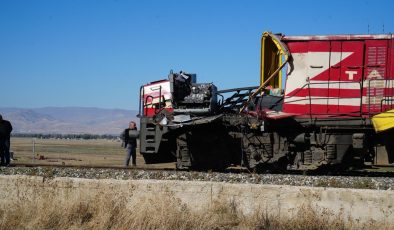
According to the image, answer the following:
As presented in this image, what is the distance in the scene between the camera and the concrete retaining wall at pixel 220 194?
8.21 m

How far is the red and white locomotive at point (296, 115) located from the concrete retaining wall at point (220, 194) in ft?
13.8

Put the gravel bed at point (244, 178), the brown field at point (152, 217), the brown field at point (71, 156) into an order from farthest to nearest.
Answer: the brown field at point (71, 156), the gravel bed at point (244, 178), the brown field at point (152, 217)

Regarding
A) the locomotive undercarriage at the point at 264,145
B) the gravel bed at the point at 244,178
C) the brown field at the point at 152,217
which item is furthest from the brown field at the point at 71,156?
the brown field at the point at 152,217

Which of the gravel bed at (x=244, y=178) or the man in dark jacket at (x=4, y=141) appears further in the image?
the man in dark jacket at (x=4, y=141)

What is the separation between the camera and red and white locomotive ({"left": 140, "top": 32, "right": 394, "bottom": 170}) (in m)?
12.8

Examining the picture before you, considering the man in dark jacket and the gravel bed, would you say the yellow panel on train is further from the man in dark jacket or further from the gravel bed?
the man in dark jacket

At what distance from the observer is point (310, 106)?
43.7 feet

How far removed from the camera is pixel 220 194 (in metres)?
8.91

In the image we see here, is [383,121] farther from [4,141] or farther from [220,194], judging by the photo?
[4,141]

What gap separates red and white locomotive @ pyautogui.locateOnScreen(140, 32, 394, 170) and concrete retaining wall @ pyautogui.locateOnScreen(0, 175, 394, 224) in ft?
13.8

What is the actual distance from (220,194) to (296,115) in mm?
4880

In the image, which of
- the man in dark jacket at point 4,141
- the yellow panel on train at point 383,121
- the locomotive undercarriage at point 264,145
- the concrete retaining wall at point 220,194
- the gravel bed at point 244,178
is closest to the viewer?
the concrete retaining wall at point 220,194

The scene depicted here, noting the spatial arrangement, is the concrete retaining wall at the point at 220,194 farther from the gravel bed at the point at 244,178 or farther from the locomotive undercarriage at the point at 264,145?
the locomotive undercarriage at the point at 264,145

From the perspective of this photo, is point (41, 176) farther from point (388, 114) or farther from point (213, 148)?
point (388, 114)
